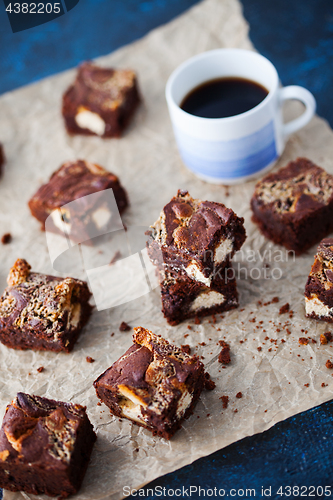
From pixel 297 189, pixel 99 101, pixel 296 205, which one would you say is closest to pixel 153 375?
pixel 296 205

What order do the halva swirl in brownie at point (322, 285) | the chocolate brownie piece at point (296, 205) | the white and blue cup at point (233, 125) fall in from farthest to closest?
the white and blue cup at point (233, 125) → the chocolate brownie piece at point (296, 205) → the halva swirl in brownie at point (322, 285)

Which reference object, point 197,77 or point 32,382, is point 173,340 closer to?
point 32,382

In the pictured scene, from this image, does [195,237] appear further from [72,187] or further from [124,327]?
[72,187]

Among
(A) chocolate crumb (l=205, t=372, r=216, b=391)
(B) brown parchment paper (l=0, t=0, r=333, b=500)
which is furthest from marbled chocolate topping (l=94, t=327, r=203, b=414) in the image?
(B) brown parchment paper (l=0, t=0, r=333, b=500)

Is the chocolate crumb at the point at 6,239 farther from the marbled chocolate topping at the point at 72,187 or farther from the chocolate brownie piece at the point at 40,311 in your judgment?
the chocolate brownie piece at the point at 40,311

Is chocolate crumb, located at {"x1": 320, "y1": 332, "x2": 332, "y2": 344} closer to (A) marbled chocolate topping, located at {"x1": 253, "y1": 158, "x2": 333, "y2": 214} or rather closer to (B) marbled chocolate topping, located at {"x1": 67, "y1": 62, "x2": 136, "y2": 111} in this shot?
(A) marbled chocolate topping, located at {"x1": 253, "y1": 158, "x2": 333, "y2": 214}

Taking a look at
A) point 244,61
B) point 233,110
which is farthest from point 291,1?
point 233,110

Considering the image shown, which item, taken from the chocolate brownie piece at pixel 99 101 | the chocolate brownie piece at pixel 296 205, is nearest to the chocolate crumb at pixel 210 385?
the chocolate brownie piece at pixel 296 205
